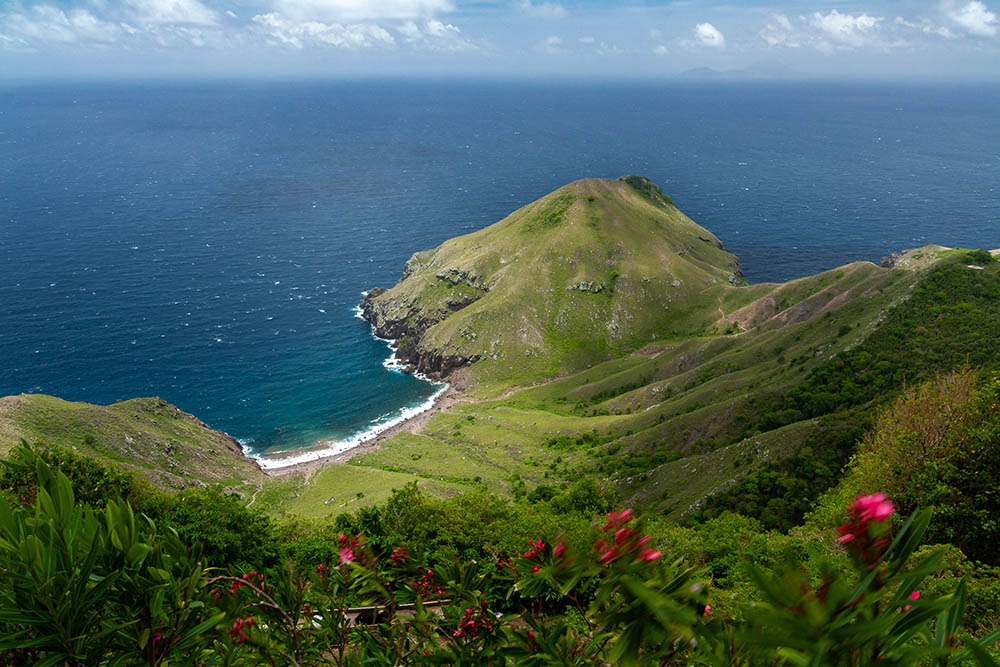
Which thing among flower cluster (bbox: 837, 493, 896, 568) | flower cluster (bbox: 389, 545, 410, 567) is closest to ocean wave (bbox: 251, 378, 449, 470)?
flower cluster (bbox: 389, 545, 410, 567)

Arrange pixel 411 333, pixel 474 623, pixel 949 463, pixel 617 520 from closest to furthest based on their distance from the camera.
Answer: pixel 617 520 < pixel 474 623 < pixel 949 463 < pixel 411 333

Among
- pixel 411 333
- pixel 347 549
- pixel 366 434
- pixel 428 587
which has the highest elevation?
pixel 347 549

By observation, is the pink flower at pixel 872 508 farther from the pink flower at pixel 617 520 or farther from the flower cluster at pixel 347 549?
the flower cluster at pixel 347 549

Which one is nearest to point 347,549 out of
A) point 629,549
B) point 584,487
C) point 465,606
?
point 465,606

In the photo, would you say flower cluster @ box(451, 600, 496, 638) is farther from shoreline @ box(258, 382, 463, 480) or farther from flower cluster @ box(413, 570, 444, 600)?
→ shoreline @ box(258, 382, 463, 480)

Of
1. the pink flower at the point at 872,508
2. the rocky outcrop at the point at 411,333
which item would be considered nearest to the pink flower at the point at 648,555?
the pink flower at the point at 872,508

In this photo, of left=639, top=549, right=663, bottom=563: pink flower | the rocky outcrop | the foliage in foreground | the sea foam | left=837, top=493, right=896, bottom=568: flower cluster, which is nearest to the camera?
the foliage in foreground

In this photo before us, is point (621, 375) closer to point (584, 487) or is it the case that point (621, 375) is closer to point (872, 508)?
point (584, 487)
